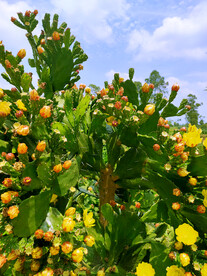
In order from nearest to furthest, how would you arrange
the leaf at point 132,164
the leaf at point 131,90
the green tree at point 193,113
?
the leaf at point 132,164, the leaf at point 131,90, the green tree at point 193,113

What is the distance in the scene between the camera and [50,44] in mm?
1104

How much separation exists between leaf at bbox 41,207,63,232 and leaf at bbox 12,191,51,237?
22 mm

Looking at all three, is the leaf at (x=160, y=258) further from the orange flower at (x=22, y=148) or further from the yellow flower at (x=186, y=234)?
the orange flower at (x=22, y=148)

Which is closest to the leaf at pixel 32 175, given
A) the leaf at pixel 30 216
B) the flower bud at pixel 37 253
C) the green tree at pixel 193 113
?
the leaf at pixel 30 216

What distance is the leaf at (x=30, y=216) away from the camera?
74 centimetres

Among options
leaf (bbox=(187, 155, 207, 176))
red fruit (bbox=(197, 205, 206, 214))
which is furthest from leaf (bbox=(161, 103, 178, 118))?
red fruit (bbox=(197, 205, 206, 214))

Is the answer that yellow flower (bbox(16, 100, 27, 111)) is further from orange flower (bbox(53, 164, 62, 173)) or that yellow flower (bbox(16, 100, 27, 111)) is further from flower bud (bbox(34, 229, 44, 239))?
flower bud (bbox(34, 229, 44, 239))

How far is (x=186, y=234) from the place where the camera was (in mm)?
760

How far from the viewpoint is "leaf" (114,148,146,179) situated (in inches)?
36.3

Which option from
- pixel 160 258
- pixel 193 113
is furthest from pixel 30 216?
pixel 193 113

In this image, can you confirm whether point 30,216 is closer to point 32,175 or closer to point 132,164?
point 32,175

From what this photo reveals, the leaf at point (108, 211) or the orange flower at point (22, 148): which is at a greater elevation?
the orange flower at point (22, 148)

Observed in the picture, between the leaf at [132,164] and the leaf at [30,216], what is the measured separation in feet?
1.19

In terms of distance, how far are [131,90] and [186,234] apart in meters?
0.63
